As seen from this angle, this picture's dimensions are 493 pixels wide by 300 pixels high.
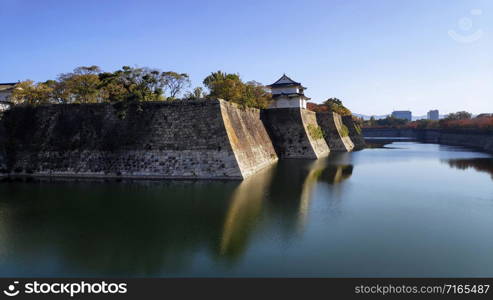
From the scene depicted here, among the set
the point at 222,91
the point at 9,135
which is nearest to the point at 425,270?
the point at 222,91

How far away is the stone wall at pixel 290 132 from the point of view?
104ft

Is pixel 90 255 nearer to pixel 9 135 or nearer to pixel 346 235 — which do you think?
pixel 346 235

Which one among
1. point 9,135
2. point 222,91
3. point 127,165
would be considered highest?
point 222,91

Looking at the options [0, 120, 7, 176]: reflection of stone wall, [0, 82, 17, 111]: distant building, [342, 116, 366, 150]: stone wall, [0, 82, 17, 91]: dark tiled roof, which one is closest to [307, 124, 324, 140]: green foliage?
[342, 116, 366, 150]: stone wall

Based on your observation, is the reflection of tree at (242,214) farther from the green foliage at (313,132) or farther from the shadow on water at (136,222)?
the green foliage at (313,132)

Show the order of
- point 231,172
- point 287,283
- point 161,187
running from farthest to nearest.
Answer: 1. point 231,172
2. point 161,187
3. point 287,283

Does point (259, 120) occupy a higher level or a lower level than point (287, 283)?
higher

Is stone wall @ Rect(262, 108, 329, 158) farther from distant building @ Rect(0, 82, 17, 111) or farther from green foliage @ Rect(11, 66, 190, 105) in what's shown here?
distant building @ Rect(0, 82, 17, 111)

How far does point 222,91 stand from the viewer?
2808 cm

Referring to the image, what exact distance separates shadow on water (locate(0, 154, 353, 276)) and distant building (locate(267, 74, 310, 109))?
19.0m

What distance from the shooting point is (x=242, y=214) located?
11.3 meters

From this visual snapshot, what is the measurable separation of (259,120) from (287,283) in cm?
2488

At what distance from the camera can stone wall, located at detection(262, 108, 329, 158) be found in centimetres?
3155

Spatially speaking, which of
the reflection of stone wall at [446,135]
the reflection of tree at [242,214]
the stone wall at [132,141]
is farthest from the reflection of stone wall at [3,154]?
the reflection of stone wall at [446,135]
